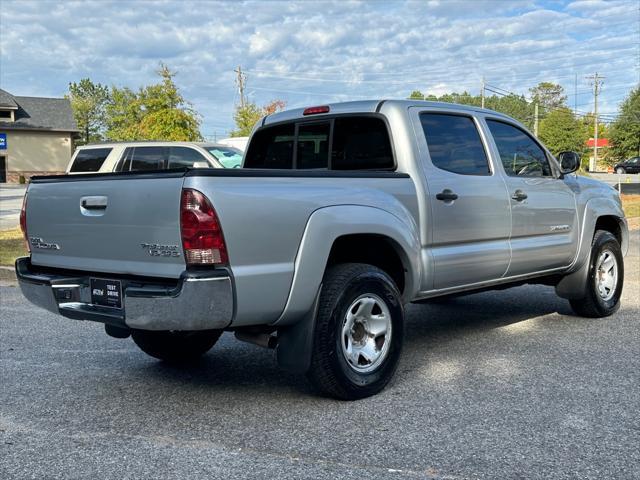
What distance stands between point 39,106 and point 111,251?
173ft

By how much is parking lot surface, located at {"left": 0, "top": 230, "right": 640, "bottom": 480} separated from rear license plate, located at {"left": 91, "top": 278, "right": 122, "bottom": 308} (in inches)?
26.8

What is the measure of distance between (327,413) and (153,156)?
11.8 metres

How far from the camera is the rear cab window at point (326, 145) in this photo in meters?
5.21

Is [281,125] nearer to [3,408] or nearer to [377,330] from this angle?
[377,330]

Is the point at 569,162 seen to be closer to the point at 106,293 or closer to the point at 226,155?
the point at 106,293

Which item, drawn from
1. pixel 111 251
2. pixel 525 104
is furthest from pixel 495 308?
pixel 525 104

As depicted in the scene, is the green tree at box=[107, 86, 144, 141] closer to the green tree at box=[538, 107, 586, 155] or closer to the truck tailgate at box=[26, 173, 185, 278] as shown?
the truck tailgate at box=[26, 173, 185, 278]

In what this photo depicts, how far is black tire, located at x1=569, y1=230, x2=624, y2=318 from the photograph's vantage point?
6.81 metres

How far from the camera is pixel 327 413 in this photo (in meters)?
4.27

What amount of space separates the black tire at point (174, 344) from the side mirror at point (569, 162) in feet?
11.6

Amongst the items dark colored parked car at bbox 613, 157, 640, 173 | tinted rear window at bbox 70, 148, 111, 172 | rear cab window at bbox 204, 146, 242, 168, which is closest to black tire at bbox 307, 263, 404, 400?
rear cab window at bbox 204, 146, 242, 168

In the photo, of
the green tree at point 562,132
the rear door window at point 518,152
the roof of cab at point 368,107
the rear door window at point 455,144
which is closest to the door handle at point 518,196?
the rear door window at point 518,152

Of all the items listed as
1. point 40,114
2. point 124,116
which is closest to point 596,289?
point 40,114

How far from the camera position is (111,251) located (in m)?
4.15
